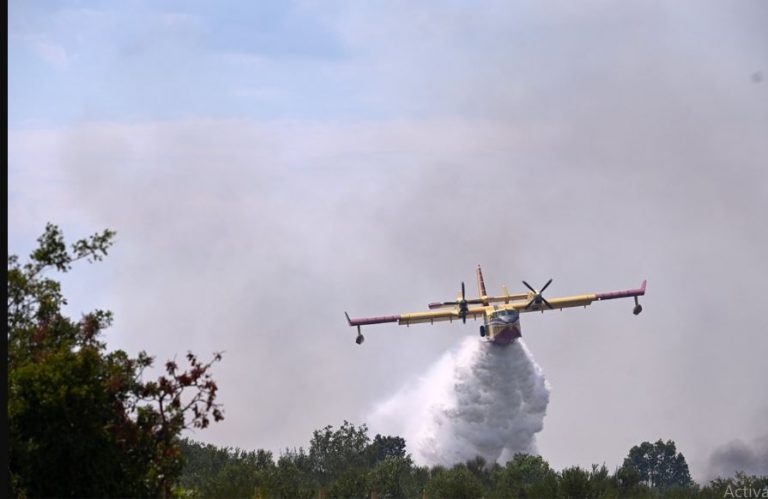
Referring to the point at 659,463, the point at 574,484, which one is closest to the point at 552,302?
the point at 574,484

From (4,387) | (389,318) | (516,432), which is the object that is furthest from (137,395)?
(516,432)

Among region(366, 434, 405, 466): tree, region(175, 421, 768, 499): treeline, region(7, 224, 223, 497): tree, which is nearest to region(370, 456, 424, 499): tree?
region(175, 421, 768, 499): treeline

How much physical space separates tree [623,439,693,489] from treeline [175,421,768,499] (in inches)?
5.3

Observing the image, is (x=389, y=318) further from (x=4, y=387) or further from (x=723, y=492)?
(x=4, y=387)

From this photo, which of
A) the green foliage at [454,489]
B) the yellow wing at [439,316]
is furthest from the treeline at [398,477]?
the yellow wing at [439,316]

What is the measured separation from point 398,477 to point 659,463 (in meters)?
82.1

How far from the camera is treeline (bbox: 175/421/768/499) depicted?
204 ft

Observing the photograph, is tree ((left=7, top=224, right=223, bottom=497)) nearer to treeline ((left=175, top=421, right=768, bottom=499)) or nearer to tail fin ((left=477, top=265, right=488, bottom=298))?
treeline ((left=175, top=421, right=768, bottom=499))

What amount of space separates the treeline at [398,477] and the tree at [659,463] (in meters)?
0.13

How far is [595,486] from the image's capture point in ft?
212

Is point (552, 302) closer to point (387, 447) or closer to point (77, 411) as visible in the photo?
point (387, 447)

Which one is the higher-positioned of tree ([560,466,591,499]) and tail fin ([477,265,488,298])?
tail fin ([477,265,488,298])

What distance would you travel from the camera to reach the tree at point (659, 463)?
172 metres

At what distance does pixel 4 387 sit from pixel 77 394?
5.65 meters
